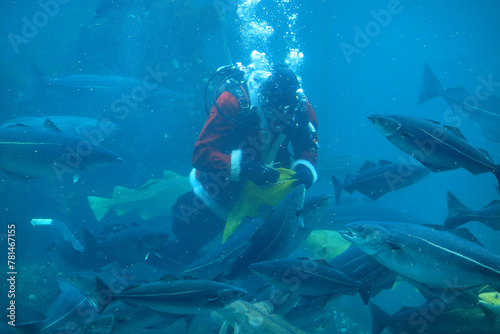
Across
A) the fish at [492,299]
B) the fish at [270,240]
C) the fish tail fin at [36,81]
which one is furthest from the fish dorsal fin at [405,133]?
the fish tail fin at [36,81]

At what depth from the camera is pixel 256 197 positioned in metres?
4.46

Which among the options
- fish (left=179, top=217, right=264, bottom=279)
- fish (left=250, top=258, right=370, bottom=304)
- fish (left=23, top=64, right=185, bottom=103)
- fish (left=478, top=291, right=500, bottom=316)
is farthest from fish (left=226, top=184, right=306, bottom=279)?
fish (left=23, top=64, right=185, bottom=103)

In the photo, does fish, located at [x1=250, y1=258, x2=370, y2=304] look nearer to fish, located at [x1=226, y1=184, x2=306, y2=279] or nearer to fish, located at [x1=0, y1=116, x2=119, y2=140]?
fish, located at [x1=226, y1=184, x2=306, y2=279]

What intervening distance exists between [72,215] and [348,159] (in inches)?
457

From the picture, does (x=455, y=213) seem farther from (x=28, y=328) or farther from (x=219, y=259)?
(x=28, y=328)

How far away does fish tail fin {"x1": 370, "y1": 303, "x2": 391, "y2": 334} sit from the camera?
312cm

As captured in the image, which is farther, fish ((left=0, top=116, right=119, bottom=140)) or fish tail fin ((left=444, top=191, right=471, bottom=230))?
fish ((left=0, top=116, right=119, bottom=140))

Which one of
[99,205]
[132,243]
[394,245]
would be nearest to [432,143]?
[394,245]

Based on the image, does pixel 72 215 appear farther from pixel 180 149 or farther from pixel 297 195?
pixel 297 195

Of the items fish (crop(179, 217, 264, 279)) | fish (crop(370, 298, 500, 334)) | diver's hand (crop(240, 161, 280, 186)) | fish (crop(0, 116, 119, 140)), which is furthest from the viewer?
fish (crop(0, 116, 119, 140))

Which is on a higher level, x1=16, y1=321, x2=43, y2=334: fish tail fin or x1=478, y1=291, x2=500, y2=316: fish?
x1=478, y1=291, x2=500, y2=316: fish

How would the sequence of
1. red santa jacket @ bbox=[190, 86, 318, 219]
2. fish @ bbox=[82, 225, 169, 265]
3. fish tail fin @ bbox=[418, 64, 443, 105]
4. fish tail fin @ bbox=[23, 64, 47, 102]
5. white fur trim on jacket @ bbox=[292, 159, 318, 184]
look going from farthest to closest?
fish tail fin @ bbox=[23, 64, 47, 102] → fish tail fin @ bbox=[418, 64, 443, 105] → white fur trim on jacket @ bbox=[292, 159, 318, 184] → red santa jacket @ bbox=[190, 86, 318, 219] → fish @ bbox=[82, 225, 169, 265]

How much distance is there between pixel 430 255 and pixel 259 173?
245 cm

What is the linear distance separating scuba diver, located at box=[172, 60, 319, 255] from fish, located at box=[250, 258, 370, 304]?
5.66 ft
